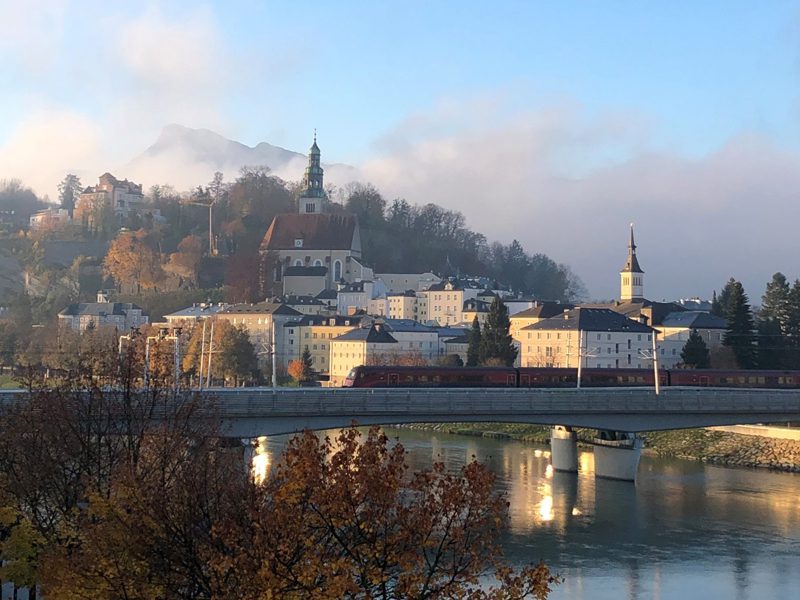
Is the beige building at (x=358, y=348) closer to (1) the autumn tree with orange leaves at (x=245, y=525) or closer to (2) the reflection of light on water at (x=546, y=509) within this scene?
(2) the reflection of light on water at (x=546, y=509)

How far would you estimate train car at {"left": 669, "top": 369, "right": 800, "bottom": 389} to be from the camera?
63781 mm

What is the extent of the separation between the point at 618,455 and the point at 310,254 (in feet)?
298

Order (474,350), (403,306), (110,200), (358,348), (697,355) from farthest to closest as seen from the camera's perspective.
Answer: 1. (110,200)
2. (403,306)
3. (358,348)
4. (474,350)
5. (697,355)

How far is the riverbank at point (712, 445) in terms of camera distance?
57094 mm

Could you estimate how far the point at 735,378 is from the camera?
6500 cm

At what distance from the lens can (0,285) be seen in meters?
145

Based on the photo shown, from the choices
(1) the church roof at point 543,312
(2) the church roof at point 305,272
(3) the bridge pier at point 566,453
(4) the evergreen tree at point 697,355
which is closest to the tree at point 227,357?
(1) the church roof at point 543,312

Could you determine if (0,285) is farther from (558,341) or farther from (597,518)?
(597,518)

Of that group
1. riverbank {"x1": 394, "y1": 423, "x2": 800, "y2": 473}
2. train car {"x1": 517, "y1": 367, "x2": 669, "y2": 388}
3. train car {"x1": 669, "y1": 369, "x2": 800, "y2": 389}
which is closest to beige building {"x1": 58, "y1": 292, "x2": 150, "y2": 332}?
riverbank {"x1": 394, "y1": 423, "x2": 800, "y2": 473}

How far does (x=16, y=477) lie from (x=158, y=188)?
15050 cm

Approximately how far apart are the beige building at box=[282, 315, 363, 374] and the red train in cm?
4780

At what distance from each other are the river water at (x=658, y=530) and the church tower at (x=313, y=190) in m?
93.4

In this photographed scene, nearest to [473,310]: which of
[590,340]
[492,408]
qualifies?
[590,340]

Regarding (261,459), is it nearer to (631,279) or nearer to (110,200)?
(631,279)
